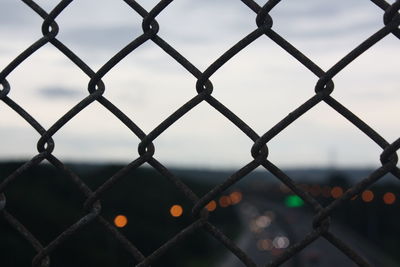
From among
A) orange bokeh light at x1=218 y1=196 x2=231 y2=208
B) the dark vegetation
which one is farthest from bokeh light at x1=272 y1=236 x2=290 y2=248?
orange bokeh light at x1=218 y1=196 x2=231 y2=208

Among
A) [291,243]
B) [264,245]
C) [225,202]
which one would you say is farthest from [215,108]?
[225,202]

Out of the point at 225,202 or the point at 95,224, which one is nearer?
the point at 95,224

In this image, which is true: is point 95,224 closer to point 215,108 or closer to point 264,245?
point 264,245

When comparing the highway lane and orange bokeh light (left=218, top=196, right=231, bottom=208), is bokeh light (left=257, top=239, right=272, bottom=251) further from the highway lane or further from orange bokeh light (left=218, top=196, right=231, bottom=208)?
orange bokeh light (left=218, top=196, right=231, bottom=208)

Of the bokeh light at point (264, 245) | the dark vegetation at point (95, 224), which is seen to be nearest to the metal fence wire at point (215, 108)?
the dark vegetation at point (95, 224)

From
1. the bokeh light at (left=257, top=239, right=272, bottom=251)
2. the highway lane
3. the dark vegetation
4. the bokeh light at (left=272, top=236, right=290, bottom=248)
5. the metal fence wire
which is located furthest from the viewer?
the bokeh light at (left=272, top=236, right=290, bottom=248)

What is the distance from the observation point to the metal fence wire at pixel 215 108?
2.31 meters

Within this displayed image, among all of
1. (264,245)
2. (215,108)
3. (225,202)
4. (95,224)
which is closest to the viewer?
(215,108)

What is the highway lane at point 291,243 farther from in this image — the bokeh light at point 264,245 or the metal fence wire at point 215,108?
the metal fence wire at point 215,108

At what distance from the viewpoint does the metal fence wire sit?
2311 millimetres


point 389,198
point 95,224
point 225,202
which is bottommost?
point 95,224

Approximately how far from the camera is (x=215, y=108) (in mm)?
2570

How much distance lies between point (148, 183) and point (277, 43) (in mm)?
81009

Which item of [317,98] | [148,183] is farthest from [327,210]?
[148,183]
